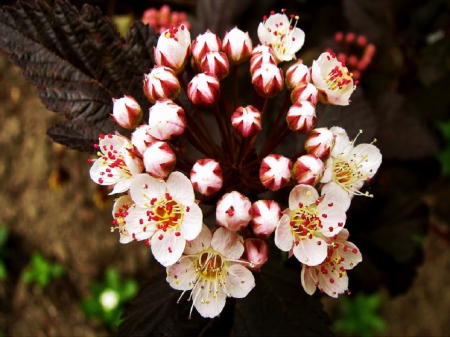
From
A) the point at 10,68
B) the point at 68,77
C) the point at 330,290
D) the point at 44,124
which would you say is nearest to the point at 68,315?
the point at 44,124

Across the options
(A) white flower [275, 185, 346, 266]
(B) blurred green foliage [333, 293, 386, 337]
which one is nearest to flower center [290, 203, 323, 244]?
(A) white flower [275, 185, 346, 266]

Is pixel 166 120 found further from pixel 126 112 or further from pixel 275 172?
pixel 275 172

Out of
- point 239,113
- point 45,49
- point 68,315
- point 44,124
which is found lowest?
point 68,315

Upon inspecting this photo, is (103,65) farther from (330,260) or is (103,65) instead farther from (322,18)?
(322,18)

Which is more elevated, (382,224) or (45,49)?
(45,49)

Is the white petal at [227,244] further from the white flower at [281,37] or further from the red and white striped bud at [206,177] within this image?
the white flower at [281,37]

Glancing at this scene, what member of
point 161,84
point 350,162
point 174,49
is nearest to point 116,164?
point 161,84

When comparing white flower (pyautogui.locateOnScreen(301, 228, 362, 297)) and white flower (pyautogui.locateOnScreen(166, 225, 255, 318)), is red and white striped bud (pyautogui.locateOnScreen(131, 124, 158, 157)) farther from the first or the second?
white flower (pyautogui.locateOnScreen(301, 228, 362, 297))
